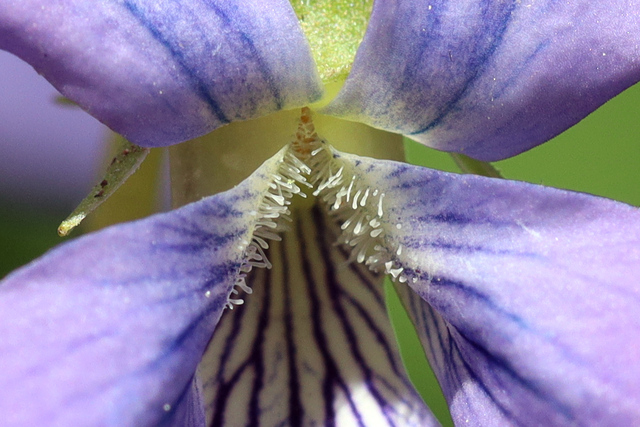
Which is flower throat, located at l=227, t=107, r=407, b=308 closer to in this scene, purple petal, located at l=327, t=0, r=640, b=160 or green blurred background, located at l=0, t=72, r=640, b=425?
purple petal, located at l=327, t=0, r=640, b=160

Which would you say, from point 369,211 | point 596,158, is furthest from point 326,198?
point 596,158

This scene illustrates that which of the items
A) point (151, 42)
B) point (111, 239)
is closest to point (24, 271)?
point (111, 239)

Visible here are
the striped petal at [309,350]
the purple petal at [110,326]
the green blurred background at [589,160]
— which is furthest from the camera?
the green blurred background at [589,160]

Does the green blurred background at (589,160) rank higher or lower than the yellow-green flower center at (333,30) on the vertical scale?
higher

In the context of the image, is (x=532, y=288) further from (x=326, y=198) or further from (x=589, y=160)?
(x=589, y=160)

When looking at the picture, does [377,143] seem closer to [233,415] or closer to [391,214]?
[391,214]

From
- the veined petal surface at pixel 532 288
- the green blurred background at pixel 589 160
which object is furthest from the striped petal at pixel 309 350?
the green blurred background at pixel 589 160

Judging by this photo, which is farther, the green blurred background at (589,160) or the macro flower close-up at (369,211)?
the green blurred background at (589,160)

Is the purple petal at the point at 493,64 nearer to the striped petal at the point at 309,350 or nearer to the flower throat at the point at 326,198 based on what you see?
the flower throat at the point at 326,198
